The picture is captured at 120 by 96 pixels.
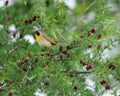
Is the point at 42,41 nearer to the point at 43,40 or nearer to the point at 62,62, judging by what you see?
the point at 43,40

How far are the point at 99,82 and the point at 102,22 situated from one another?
27 cm

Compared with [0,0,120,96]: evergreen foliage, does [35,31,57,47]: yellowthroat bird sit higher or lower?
higher

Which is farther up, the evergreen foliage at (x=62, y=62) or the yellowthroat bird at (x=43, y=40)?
the yellowthroat bird at (x=43, y=40)

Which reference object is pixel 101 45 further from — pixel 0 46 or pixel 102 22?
pixel 0 46

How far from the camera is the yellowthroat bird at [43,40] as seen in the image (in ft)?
7.75

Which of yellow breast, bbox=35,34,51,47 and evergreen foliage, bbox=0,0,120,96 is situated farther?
yellow breast, bbox=35,34,51,47

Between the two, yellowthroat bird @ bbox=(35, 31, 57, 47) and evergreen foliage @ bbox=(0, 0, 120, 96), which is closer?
evergreen foliage @ bbox=(0, 0, 120, 96)

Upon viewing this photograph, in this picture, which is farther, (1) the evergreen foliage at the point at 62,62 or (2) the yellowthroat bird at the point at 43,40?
(2) the yellowthroat bird at the point at 43,40

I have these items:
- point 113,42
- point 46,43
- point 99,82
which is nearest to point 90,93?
point 99,82

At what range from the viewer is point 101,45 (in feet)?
7.26

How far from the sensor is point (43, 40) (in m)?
2.52

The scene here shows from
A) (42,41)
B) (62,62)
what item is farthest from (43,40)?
(62,62)

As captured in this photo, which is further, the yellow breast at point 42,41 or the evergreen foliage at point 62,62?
the yellow breast at point 42,41

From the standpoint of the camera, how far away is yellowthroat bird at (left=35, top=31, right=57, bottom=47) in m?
2.36
